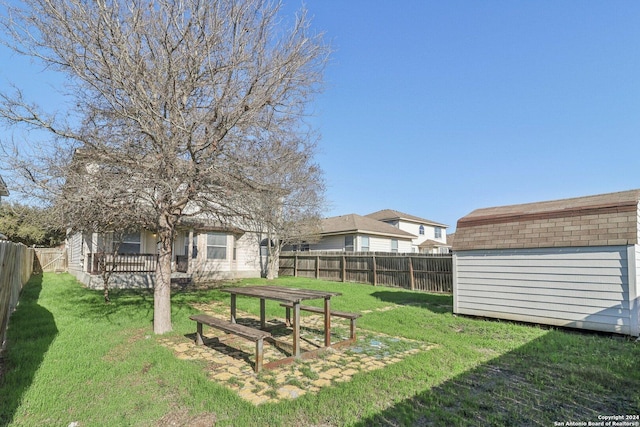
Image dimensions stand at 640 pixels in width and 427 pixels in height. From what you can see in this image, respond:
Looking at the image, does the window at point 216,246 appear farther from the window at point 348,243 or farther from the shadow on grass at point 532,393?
the shadow on grass at point 532,393

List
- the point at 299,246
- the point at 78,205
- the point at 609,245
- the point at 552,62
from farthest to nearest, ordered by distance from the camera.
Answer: the point at 299,246, the point at 552,62, the point at 609,245, the point at 78,205

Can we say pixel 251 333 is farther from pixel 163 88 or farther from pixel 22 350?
pixel 163 88

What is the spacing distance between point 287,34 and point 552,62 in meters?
9.64

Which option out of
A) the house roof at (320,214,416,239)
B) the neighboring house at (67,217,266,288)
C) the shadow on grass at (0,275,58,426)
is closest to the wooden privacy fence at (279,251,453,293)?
the neighboring house at (67,217,266,288)

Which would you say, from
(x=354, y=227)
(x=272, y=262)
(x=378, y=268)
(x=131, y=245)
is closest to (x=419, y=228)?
(x=354, y=227)

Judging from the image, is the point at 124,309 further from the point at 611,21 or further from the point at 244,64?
the point at 611,21

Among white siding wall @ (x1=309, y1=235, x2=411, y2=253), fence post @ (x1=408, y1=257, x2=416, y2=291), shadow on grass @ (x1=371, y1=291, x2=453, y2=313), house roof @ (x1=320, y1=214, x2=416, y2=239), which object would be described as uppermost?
house roof @ (x1=320, y1=214, x2=416, y2=239)

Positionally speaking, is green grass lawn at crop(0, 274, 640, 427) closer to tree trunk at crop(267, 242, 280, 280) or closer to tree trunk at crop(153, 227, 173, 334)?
tree trunk at crop(153, 227, 173, 334)

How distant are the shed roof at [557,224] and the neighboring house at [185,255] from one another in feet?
31.7

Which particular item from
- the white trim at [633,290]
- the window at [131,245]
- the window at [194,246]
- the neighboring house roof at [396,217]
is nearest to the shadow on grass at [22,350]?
the window at [131,245]

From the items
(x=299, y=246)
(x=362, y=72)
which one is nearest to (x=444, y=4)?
(x=362, y=72)

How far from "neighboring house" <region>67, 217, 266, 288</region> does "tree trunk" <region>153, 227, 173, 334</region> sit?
613cm

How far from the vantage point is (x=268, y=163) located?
21.2 feet

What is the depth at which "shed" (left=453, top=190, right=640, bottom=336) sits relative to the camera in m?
6.25
